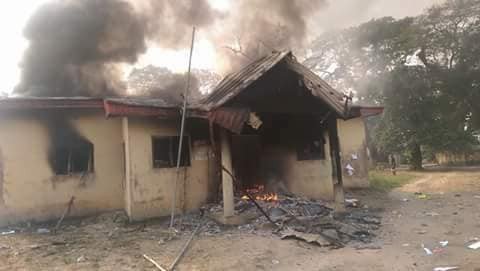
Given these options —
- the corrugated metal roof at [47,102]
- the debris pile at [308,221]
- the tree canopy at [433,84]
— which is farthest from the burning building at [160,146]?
the tree canopy at [433,84]

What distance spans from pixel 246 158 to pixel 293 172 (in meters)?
1.51

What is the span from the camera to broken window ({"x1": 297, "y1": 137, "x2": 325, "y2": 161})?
→ 11.5m

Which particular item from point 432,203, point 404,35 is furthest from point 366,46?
point 432,203

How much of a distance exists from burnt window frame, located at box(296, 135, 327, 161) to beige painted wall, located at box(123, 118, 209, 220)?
2958mm

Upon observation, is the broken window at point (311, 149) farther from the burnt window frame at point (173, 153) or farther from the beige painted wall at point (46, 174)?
the beige painted wall at point (46, 174)

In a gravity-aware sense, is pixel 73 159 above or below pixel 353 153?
above

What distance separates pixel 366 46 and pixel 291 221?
21.4m

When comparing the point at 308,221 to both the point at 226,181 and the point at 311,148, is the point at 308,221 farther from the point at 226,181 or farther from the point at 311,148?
the point at 311,148

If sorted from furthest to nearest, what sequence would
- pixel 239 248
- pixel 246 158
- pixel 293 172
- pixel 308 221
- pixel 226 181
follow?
pixel 246 158
pixel 293 172
pixel 226 181
pixel 308 221
pixel 239 248

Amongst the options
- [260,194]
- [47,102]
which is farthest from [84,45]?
[260,194]

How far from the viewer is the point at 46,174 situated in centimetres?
991

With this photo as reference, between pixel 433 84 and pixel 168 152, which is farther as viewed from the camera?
pixel 433 84

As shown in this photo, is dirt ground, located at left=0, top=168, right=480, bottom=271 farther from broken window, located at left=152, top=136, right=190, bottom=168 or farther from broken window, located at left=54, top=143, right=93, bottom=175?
broken window, located at left=152, top=136, right=190, bottom=168

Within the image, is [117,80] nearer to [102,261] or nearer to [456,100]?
[102,261]
